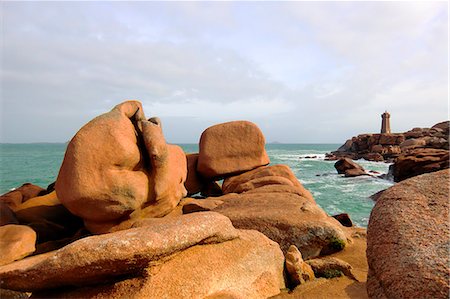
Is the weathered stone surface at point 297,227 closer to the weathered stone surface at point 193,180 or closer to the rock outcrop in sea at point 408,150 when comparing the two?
the weathered stone surface at point 193,180

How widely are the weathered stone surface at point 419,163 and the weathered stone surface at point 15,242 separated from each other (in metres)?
21.8

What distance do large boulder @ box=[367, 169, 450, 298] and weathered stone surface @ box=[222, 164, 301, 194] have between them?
19.2 feet

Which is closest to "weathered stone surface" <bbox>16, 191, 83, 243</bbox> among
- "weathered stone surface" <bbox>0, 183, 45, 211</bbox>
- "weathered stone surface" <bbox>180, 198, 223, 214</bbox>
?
"weathered stone surface" <bbox>0, 183, 45, 211</bbox>

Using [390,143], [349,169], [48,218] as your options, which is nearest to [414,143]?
[390,143]

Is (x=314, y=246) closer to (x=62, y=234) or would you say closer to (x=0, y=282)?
(x=0, y=282)

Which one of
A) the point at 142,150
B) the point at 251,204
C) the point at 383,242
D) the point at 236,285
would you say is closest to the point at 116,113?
the point at 142,150

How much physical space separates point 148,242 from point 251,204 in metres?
3.87

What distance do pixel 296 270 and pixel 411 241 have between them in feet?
5.14

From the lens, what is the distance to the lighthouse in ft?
189

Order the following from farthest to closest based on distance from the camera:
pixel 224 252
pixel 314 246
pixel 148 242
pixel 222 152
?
pixel 222 152, pixel 314 246, pixel 224 252, pixel 148 242

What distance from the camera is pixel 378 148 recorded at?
145ft

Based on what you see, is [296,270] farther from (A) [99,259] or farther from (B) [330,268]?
(A) [99,259]

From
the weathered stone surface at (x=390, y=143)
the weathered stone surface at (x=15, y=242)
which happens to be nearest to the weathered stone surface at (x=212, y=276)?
the weathered stone surface at (x=15, y=242)

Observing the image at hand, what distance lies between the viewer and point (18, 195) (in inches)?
381
